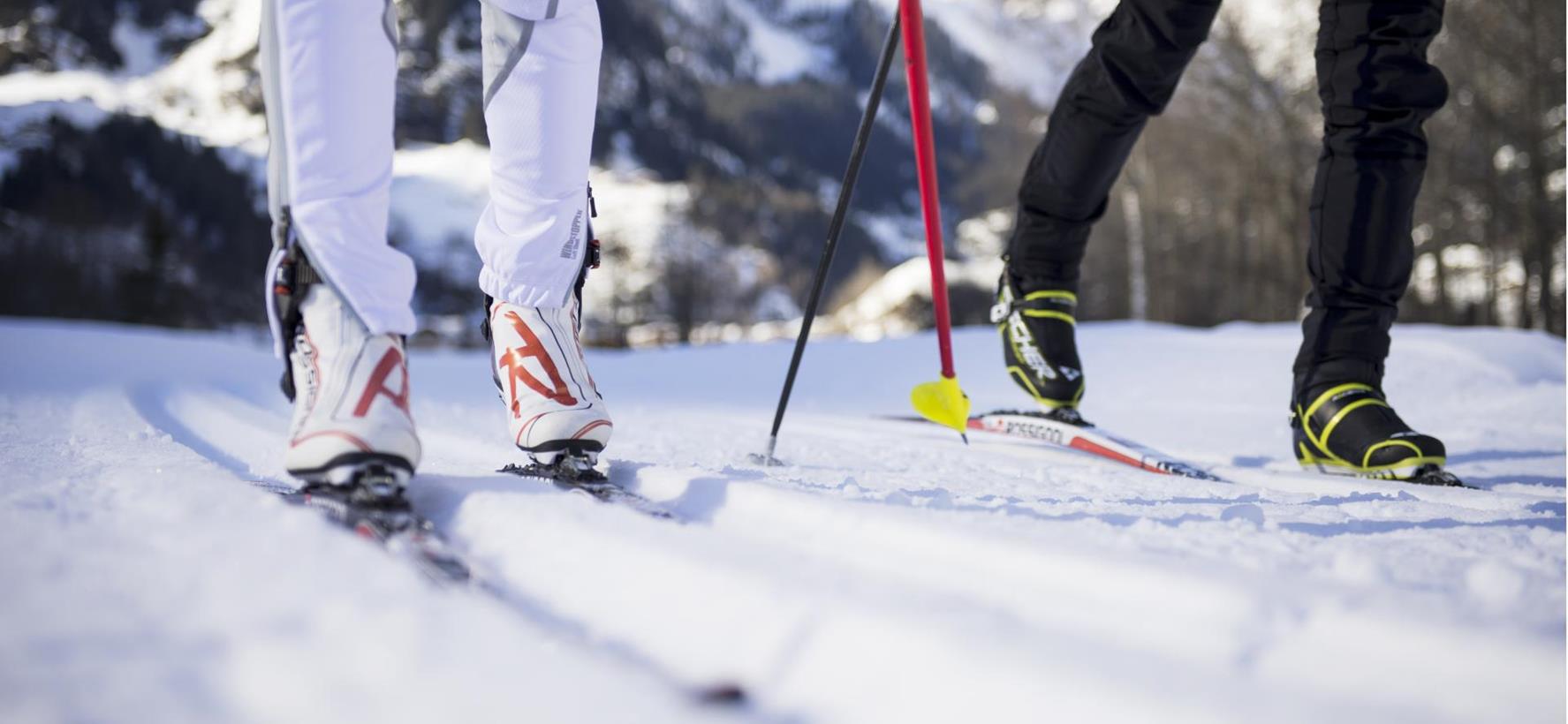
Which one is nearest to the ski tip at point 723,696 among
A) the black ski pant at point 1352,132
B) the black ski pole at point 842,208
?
the black ski pole at point 842,208

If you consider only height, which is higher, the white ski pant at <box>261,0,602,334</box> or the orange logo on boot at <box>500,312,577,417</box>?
the white ski pant at <box>261,0,602,334</box>

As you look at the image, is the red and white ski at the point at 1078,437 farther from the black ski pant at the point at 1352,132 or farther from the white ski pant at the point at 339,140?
the white ski pant at the point at 339,140

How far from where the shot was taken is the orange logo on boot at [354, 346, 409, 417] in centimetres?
93

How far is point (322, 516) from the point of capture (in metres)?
0.80

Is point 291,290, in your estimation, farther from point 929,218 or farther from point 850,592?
point 929,218

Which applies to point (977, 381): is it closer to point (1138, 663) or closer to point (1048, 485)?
point (1048, 485)

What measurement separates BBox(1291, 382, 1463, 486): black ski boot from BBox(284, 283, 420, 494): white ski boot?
1435mm

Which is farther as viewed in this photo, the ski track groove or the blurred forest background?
the blurred forest background

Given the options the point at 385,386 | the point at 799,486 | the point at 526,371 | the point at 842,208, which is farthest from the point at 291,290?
the point at 842,208

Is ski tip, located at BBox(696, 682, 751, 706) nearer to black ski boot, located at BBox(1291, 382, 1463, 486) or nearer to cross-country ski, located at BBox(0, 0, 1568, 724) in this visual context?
cross-country ski, located at BBox(0, 0, 1568, 724)

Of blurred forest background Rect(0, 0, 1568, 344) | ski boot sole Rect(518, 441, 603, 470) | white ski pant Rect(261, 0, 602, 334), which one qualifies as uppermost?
blurred forest background Rect(0, 0, 1568, 344)

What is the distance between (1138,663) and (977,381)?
11.6 ft

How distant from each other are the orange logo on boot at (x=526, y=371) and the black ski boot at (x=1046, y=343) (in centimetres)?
106

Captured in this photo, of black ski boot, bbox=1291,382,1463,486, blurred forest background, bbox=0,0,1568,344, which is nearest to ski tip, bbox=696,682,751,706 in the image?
black ski boot, bbox=1291,382,1463,486
